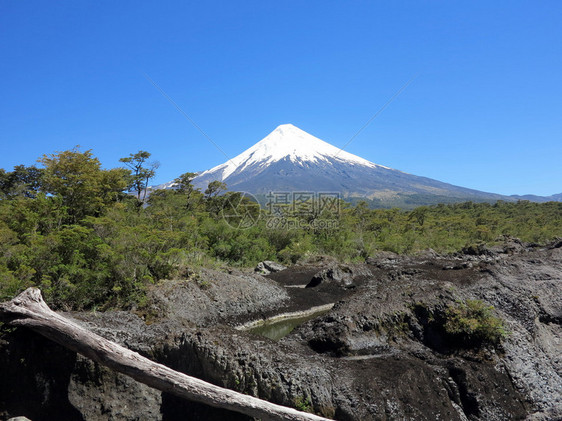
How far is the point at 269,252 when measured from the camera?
83.5ft

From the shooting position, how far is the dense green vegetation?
33.6 ft

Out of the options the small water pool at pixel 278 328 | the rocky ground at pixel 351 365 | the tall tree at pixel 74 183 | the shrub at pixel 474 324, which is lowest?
the small water pool at pixel 278 328

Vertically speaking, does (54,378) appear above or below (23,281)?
below

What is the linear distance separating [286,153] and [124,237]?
14707 cm

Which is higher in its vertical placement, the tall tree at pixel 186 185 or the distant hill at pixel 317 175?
the distant hill at pixel 317 175

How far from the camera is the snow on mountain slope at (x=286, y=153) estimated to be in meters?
152

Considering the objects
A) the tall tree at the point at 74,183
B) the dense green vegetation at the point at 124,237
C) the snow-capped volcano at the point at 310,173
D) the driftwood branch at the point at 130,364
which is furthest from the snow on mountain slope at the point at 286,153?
the driftwood branch at the point at 130,364

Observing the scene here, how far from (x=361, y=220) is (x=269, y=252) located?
581 inches

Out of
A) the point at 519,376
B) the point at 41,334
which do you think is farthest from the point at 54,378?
the point at 519,376

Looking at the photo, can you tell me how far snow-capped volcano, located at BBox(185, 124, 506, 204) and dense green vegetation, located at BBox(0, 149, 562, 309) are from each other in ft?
283

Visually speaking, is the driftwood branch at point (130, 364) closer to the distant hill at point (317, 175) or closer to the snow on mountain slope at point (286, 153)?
the distant hill at point (317, 175)

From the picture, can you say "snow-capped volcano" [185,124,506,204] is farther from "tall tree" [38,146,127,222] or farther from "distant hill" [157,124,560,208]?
"tall tree" [38,146,127,222]

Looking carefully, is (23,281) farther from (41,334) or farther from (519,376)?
(519,376)

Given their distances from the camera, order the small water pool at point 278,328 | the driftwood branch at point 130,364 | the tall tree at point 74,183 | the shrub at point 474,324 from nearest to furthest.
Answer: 1. the driftwood branch at point 130,364
2. the shrub at point 474,324
3. the small water pool at point 278,328
4. the tall tree at point 74,183
